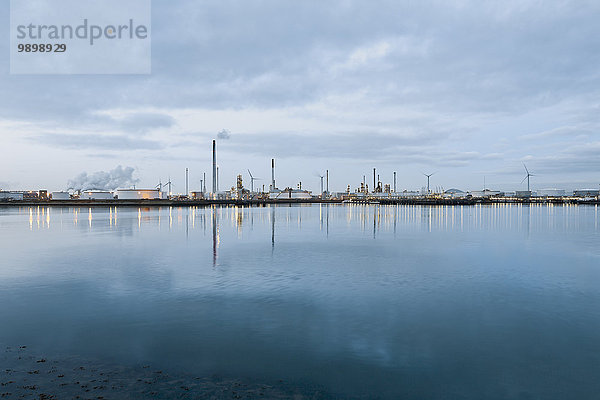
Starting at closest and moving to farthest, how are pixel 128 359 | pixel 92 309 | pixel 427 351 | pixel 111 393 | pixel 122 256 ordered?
pixel 111 393
pixel 128 359
pixel 427 351
pixel 92 309
pixel 122 256

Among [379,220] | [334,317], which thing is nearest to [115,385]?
[334,317]

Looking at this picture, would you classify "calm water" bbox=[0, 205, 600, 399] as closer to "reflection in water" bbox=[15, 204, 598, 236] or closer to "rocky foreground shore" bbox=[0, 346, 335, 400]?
"rocky foreground shore" bbox=[0, 346, 335, 400]

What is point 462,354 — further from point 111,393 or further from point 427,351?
point 111,393

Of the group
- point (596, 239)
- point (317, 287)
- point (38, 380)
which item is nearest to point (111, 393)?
point (38, 380)

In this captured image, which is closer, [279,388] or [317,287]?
[279,388]

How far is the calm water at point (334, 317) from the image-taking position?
35.4ft

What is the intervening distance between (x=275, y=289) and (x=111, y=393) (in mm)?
11324

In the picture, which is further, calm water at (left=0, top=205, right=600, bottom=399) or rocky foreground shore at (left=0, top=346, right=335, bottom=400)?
calm water at (left=0, top=205, right=600, bottom=399)

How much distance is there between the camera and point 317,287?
2066 cm

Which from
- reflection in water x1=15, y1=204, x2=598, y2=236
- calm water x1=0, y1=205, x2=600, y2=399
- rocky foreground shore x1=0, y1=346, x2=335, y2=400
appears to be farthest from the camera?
reflection in water x1=15, y1=204, x2=598, y2=236

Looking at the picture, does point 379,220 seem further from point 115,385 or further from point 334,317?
point 115,385

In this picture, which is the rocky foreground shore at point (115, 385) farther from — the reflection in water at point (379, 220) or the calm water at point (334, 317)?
the reflection in water at point (379, 220)

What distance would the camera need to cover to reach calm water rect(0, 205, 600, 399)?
10805 mm

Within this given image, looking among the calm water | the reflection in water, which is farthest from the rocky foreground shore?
the reflection in water
